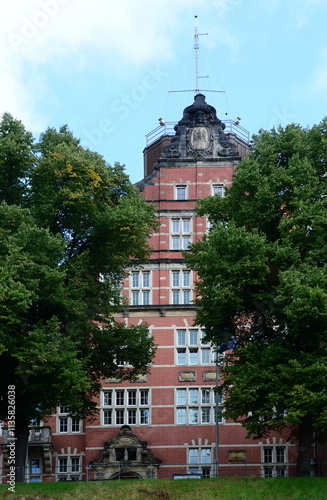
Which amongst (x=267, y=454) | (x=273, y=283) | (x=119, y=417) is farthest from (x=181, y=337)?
(x=273, y=283)

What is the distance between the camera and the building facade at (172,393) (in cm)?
5150

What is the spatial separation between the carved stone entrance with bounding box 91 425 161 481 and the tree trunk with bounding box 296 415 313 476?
638 inches

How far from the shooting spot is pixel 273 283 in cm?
3741

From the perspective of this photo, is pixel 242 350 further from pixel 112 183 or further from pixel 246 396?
pixel 112 183

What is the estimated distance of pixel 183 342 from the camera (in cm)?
5369

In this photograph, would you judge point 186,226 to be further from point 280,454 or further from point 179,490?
point 179,490

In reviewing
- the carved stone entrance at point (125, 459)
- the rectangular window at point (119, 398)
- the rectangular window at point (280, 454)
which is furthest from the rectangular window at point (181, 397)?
the rectangular window at point (280, 454)

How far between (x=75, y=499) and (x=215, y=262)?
10746mm

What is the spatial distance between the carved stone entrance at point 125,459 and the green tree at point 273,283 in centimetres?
1476

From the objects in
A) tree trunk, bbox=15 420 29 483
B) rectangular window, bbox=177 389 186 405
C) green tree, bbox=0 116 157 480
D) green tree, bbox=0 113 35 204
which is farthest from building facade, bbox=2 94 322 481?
green tree, bbox=0 113 35 204

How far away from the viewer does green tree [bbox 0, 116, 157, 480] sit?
34.7 m

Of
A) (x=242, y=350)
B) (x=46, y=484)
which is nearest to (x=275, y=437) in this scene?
(x=242, y=350)

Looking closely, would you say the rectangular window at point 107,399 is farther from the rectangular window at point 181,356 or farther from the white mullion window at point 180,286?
the white mullion window at point 180,286

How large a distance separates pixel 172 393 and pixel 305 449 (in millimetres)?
17680
